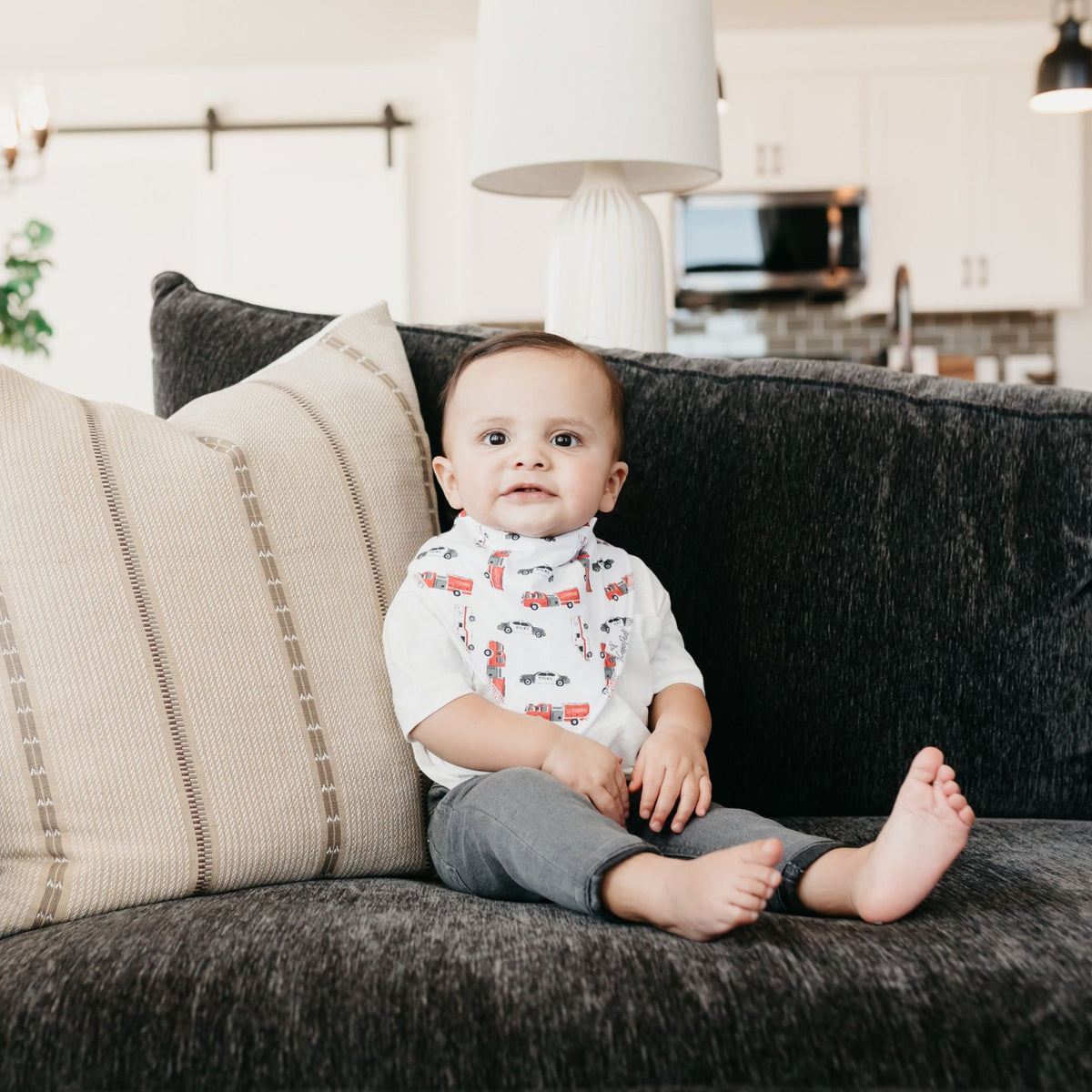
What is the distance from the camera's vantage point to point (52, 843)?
96 centimetres

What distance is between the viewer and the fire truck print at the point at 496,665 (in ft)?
3.78

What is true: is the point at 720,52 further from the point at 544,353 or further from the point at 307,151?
the point at 544,353

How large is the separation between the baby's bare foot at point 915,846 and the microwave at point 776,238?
4.45 metres

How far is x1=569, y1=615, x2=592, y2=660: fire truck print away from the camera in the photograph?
1.18 metres

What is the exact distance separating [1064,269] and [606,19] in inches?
167

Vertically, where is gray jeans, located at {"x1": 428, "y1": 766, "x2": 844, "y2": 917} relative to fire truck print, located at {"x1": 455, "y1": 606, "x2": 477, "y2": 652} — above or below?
below

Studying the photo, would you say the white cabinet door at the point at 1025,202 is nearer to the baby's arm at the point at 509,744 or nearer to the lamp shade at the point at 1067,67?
the lamp shade at the point at 1067,67

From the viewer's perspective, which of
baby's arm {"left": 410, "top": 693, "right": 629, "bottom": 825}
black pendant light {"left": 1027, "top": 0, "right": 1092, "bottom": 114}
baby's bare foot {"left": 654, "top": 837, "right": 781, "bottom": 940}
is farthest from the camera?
black pendant light {"left": 1027, "top": 0, "right": 1092, "bottom": 114}

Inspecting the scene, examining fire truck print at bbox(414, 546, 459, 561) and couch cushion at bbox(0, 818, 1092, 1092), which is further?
fire truck print at bbox(414, 546, 459, 561)

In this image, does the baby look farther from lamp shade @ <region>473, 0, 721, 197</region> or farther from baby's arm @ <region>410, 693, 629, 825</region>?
lamp shade @ <region>473, 0, 721, 197</region>

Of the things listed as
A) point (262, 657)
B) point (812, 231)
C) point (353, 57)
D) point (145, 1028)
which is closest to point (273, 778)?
point (262, 657)

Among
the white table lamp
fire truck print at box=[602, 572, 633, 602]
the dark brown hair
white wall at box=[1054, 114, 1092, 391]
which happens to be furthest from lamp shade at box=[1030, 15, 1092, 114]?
fire truck print at box=[602, 572, 633, 602]

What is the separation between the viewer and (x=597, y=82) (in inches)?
70.8

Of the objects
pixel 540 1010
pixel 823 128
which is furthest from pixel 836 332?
pixel 540 1010
